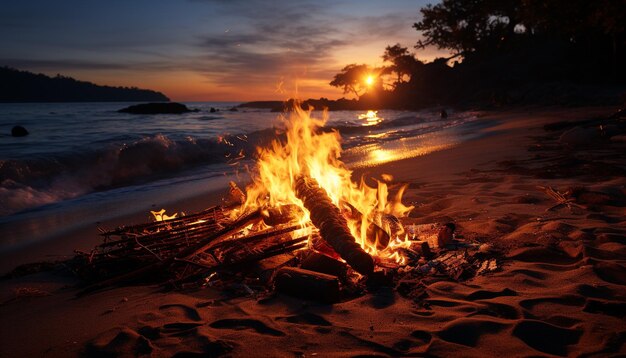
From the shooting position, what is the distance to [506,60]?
142ft

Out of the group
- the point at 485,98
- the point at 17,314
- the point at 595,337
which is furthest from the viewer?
the point at 485,98

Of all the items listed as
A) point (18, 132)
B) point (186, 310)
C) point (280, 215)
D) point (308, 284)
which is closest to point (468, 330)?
point (308, 284)

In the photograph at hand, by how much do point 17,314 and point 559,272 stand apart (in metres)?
5.28

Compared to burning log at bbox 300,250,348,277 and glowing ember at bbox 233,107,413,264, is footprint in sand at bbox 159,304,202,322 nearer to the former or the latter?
burning log at bbox 300,250,348,277

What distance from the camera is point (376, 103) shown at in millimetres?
58906

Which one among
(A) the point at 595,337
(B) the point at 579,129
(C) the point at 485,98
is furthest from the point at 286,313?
(C) the point at 485,98

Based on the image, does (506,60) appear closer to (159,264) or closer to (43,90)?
(159,264)

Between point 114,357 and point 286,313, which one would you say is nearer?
point 114,357

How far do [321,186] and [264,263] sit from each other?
1.71m

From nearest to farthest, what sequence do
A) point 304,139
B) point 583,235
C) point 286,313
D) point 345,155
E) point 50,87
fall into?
point 286,313 → point 583,235 → point 304,139 → point 345,155 → point 50,87

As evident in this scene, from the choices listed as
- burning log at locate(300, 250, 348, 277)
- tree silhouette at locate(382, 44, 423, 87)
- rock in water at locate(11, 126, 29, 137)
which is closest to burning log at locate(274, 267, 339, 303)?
burning log at locate(300, 250, 348, 277)

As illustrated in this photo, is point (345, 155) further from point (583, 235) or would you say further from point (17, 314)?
point (17, 314)

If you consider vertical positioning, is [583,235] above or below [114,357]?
above

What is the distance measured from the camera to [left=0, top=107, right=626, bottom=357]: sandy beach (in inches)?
113
